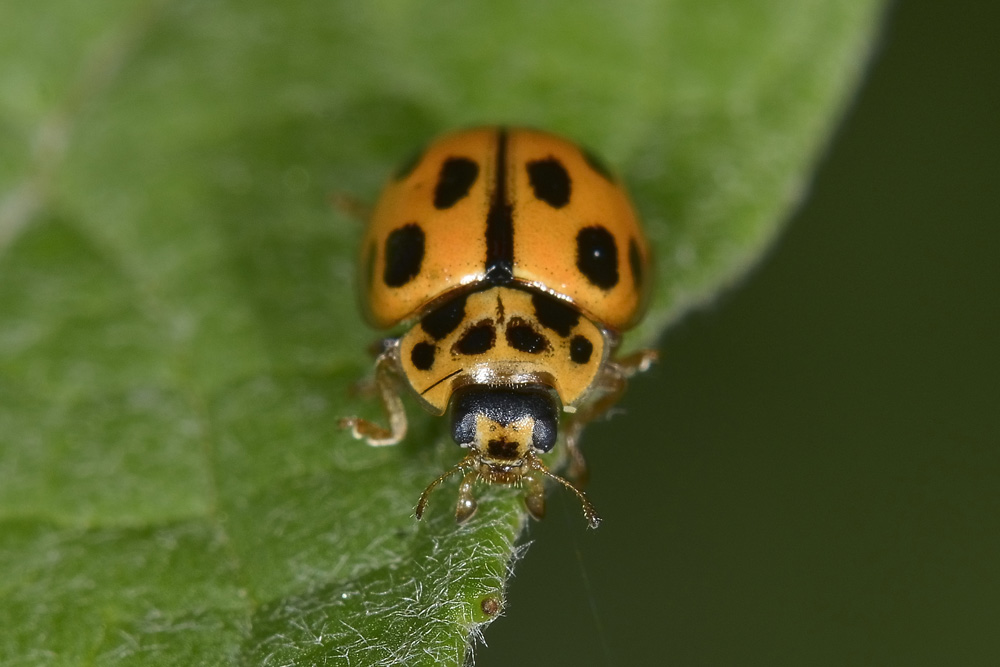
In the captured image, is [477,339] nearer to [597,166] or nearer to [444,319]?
[444,319]

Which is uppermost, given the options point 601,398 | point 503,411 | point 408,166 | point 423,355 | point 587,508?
point 408,166

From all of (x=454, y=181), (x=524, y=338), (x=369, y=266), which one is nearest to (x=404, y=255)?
(x=369, y=266)

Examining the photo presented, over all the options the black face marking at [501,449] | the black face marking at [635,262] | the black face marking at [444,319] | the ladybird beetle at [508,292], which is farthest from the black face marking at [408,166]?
the black face marking at [501,449]

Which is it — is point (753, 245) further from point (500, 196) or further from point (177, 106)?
point (177, 106)

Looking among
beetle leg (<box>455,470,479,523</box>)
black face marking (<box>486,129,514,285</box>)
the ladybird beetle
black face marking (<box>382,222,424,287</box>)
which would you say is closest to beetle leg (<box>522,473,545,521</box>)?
the ladybird beetle

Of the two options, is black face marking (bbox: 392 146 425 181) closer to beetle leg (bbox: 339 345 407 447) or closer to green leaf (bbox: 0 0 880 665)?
green leaf (bbox: 0 0 880 665)

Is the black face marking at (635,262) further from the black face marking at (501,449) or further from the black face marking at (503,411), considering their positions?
the black face marking at (501,449)

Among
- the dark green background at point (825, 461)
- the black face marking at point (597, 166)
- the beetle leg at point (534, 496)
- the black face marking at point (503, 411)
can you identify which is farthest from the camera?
the dark green background at point (825, 461)
